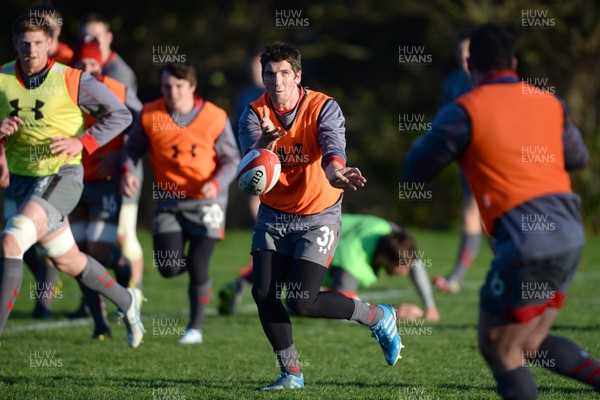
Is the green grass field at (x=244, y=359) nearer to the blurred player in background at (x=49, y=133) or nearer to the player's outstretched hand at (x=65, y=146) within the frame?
the blurred player in background at (x=49, y=133)

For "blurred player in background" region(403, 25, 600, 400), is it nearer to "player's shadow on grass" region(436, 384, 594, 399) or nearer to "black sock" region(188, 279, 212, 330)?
"player's shadow on grass" region(436, 384, 594, 399)

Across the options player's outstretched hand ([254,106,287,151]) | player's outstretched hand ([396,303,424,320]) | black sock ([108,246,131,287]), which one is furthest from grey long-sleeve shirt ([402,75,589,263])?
black sock ([108,246,131,287])

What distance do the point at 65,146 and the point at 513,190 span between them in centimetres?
320

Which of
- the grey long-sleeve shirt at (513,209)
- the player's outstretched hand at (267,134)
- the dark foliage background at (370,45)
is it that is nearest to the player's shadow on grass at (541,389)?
the grey long-sleeve shirt at (513,209)

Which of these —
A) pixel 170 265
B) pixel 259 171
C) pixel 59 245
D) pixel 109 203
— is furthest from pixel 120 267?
pixel 259 171

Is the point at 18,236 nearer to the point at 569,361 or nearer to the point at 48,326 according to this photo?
the point at 48,326

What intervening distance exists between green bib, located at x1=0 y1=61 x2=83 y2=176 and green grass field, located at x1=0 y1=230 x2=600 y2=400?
4.48 ft

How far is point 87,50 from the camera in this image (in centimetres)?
789

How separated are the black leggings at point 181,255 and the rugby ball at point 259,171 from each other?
2.24 m

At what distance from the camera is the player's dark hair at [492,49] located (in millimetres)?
4164

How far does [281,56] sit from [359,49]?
14.8 metres

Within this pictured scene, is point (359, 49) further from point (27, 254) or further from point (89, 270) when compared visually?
point (89, 270)

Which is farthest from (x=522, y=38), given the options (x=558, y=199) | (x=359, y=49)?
(x=558, y=199)

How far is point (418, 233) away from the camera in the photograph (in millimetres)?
16391
